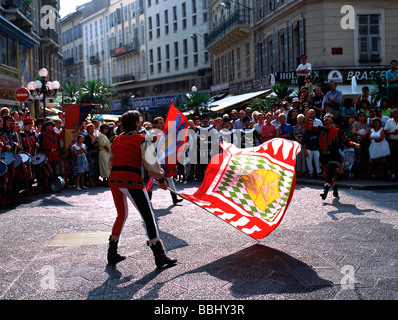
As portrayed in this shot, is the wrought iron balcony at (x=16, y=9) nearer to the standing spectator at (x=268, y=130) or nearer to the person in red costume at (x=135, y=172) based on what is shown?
the standing spectator at (x=268, y=130)

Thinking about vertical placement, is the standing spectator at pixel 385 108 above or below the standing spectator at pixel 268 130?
above

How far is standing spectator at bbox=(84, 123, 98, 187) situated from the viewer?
16.0 m

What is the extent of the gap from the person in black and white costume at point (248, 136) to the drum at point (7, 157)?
21.3ft

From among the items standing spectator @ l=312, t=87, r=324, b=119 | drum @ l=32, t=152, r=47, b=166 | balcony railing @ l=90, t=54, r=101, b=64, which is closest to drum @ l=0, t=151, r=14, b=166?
drum @ l=32, t=152, r=47, b=166

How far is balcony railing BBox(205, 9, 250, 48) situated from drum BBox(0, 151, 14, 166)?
90.2 ft

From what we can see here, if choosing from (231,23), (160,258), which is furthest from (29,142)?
(231,23)

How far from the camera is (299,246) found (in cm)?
731

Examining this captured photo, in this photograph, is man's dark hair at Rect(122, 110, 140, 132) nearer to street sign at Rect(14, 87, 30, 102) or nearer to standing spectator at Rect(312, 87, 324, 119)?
standing spectator at Rect(312, 87, 324, 119)

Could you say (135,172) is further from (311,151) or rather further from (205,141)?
(205,141)

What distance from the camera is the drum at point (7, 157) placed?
11.9 metres

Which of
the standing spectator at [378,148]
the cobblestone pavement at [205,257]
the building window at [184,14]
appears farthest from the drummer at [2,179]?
the building window at [184,14]

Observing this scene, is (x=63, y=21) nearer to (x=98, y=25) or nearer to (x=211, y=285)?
(x=98, y=25)

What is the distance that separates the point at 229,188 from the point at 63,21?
8911 centimetres

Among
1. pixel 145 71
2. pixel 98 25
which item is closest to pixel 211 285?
Answer: pixel 145 71
